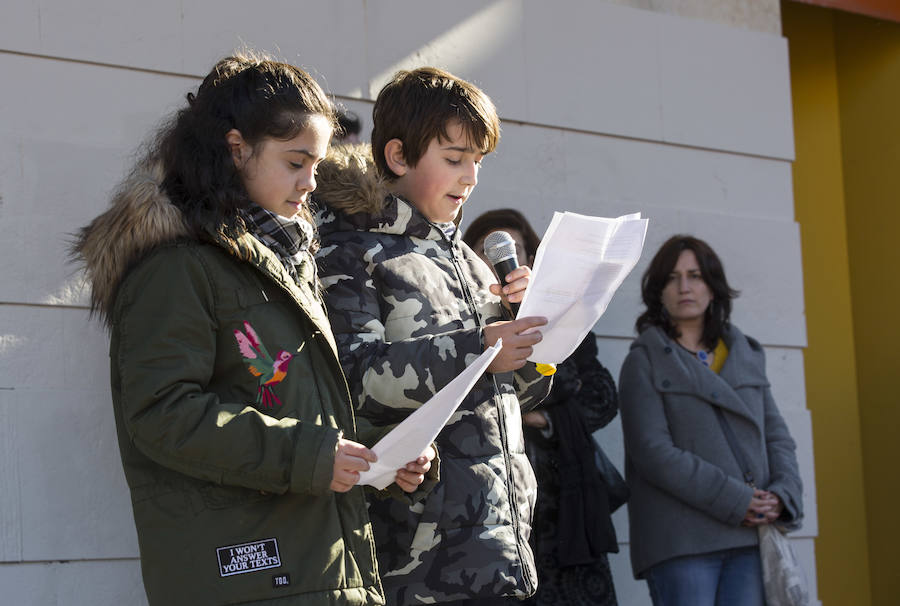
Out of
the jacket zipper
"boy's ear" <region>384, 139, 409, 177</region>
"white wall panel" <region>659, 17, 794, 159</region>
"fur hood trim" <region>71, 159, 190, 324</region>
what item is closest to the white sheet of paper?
the jacket zipper

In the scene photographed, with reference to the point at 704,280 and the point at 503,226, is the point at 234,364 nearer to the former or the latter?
the point at 503,226

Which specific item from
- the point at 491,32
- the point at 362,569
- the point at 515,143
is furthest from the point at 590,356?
the point at 362,569

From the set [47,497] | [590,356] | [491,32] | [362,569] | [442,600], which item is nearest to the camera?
[362,569]

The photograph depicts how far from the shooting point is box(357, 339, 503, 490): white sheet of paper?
97.6 inches

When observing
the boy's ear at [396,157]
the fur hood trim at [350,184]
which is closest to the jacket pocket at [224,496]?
the fur hood trim at [350,184]

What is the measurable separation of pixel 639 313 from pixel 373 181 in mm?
2927

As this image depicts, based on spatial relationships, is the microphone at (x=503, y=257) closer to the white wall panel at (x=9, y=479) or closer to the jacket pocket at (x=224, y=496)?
the jacket pocket at (x=224, y=496)

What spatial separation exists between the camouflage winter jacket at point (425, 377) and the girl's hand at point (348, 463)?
1.27 feet

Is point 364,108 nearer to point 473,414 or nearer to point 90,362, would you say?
point 90,362

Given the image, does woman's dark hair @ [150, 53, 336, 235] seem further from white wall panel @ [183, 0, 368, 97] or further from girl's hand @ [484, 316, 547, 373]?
white wall panel @ [183, 0, 368, 97]

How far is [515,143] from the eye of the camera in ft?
18.1

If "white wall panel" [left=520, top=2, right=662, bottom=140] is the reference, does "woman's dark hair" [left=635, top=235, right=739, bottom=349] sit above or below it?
below

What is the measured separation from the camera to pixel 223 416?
97.1 inches

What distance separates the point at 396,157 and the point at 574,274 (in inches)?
26.2
